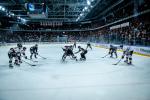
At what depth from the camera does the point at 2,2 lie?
2330 cm

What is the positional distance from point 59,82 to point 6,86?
1.50 meters

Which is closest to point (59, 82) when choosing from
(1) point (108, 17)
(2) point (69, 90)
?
(2) point (69, 90)

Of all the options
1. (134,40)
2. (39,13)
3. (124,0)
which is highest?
(124,0)

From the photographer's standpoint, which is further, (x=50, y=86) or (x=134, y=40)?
(x=134, y=40)

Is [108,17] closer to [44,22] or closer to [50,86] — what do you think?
[44,22]

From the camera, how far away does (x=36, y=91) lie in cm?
525

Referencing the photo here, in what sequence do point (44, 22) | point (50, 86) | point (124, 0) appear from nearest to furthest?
point (50, 86) → point (124, 0) → point (44, 22)

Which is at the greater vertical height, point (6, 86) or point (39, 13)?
point (39, 13)

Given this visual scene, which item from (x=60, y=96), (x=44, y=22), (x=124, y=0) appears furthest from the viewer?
(x=44, y=22)

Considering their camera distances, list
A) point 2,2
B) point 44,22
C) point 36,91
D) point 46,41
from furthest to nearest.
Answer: point 46,41 → point 44,22 → point 2,2 → point 36,91

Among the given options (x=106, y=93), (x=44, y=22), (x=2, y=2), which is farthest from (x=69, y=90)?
(x=44, y=22)

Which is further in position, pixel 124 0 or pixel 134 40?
pixel 124 0

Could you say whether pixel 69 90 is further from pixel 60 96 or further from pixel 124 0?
pixel 124 0

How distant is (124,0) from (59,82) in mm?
17418
